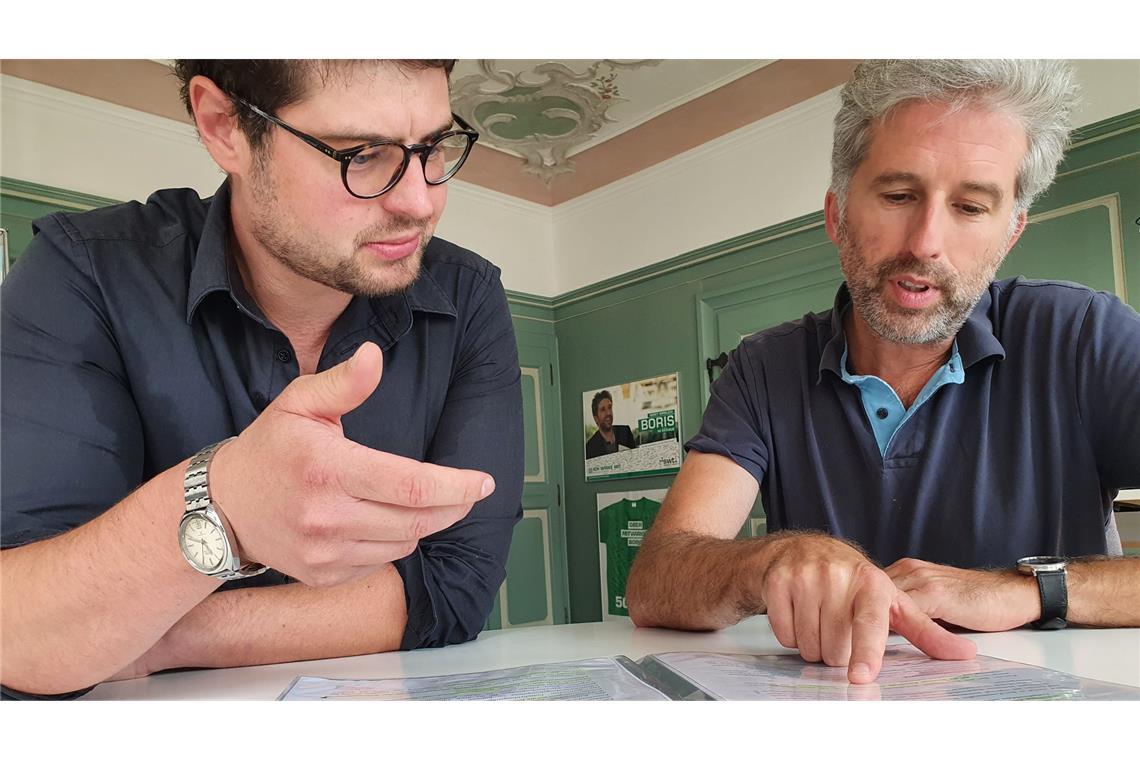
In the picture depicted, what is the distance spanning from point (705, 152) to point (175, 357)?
34.0 inches

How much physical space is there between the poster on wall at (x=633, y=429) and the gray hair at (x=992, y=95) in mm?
457

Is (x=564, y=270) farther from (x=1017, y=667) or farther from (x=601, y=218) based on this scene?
(x=1017, y=667)

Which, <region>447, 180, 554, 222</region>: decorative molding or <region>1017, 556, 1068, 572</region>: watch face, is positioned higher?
<region>447, 180, 554, 222</region>: decorative molding

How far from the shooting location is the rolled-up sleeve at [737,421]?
1.10 meters

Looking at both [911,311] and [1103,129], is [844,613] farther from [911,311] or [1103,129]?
[1103,129]

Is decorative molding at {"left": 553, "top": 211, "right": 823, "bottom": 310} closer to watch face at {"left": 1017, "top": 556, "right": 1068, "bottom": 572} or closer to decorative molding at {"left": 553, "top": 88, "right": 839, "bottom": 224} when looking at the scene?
decorative molding at {"left": 553, "top": 88, "right": 839, "bottom": 224}

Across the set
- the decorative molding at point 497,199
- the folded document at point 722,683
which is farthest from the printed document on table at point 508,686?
the decorative molding at point 497,199

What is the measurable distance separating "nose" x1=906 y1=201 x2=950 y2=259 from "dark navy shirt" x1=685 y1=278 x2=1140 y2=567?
15 cm

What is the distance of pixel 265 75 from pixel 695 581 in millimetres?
643

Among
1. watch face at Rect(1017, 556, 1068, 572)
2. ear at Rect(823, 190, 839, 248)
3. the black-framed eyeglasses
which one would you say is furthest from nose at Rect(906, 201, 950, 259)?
the black-framed eyeglasses

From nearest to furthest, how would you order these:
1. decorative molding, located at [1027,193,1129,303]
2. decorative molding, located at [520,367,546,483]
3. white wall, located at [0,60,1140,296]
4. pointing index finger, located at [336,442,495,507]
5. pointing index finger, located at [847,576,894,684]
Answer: pointing index finger, located at [336,442,495,507], pointing index finger, located at [847,576,894,684], white wall, located at [0,60,1140,296], decorative molding, located at [1027,193,1129,303], decorative molding, located at [520,367,546,483]

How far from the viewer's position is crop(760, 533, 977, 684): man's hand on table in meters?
0.56
